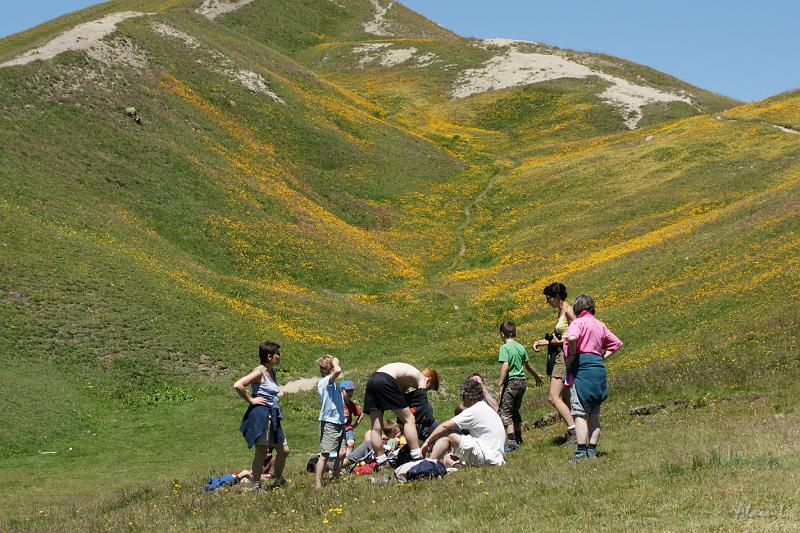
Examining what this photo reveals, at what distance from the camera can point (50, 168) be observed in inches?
2008

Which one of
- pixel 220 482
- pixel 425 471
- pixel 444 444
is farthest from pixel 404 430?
pixel 220 482

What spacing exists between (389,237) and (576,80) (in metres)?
62.1

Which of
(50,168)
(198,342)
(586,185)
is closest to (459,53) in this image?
(586,185)

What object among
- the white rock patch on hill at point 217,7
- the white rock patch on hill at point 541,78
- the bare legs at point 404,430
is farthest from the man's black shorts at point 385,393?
the white rock patch on hill at point 217,7

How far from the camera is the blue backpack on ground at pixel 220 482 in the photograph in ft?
58.6

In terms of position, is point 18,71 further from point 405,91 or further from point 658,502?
point 405,91

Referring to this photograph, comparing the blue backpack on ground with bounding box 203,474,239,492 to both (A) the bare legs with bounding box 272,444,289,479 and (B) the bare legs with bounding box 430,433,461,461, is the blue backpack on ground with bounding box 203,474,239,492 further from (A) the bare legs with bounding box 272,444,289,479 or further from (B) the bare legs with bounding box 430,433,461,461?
(B) the bare legs with bounding box 430,433,461,461

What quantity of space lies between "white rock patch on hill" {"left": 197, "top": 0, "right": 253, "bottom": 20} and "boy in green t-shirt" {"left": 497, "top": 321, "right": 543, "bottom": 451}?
127117mm

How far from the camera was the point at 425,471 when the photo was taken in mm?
15547

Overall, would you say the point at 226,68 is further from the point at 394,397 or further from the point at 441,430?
the point at 441,430

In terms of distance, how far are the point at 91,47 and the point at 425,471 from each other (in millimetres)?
64268

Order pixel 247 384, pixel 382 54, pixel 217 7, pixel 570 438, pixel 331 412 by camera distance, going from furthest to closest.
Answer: pixel 217 7
pixel 382 54
pixel 570 438
pixel 331 412
pixel 247 384

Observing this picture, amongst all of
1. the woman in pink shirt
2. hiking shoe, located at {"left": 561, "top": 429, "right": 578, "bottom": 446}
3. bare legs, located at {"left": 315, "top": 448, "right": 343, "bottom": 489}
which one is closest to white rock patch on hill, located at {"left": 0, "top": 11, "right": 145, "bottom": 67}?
bare legs, located at {"left": 315, "top": 448, "right": 343, "bottom": 489}

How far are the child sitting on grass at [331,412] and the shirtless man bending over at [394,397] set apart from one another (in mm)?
608
